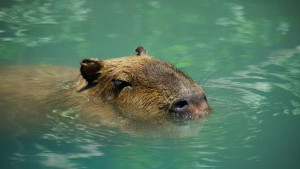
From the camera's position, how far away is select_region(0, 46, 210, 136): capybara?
579 cm

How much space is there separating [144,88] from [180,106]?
65cm

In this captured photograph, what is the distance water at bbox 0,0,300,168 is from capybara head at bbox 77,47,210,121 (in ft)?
0.85

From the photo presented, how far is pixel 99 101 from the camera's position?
6.53 m

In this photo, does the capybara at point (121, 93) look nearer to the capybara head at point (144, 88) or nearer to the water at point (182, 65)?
the capybara head at point (144, 88)

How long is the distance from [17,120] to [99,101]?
1067 mm

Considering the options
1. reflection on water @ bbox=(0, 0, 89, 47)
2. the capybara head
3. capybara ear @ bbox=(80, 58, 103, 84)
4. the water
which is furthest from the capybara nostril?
reflection on water @ bbox=(0, 0, 89, 47)

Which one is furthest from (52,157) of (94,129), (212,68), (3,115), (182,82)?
(212,68)

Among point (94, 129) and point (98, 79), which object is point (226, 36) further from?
point (94, 129)

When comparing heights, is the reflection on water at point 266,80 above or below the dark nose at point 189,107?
below

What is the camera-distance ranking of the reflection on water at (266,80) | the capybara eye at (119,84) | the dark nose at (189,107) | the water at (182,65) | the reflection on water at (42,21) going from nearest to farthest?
the water at (182,65), the dark nose at (189,107), the capybara eye at (119,84), the reflection on water at (266,80), the reflection on water at (42,21)

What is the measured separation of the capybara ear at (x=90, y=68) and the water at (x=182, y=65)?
648mm

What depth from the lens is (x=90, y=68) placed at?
21.8ft

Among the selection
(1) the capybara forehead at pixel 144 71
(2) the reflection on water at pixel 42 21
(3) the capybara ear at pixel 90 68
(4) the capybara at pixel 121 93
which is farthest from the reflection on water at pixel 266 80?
(2) the reflection on water at pixel 42 21

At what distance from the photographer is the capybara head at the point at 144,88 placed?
574 centimetres
